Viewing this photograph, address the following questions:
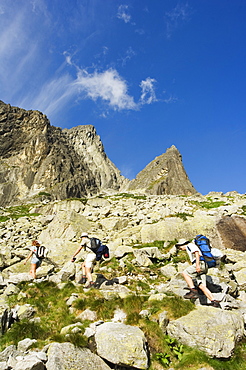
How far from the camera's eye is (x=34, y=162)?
12694 centimetres

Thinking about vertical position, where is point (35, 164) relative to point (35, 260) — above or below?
above

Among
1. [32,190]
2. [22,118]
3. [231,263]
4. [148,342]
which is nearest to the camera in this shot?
[148,342]

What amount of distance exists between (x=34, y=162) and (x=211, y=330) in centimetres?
13113

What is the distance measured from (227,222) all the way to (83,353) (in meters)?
11.9

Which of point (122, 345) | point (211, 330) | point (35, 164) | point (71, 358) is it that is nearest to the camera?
point (71, 358)

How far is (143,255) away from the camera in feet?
39.8

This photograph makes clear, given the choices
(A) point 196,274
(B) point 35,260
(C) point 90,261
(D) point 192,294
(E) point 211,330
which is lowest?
(E) point 211,330

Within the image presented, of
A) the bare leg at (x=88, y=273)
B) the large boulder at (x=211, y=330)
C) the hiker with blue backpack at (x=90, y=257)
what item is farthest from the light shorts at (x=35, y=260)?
the large boulder at (x=211, y=330)

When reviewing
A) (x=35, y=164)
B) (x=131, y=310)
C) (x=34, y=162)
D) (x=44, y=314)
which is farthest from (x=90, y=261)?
(x=34, y=162)

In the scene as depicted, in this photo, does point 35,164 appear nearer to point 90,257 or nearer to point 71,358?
point 90,257

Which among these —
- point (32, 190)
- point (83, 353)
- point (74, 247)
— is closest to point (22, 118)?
point (32, 190)

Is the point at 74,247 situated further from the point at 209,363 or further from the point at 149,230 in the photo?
the point at 209,363

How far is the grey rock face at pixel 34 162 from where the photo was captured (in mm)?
114688

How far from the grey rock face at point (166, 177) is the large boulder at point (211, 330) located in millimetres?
53010
